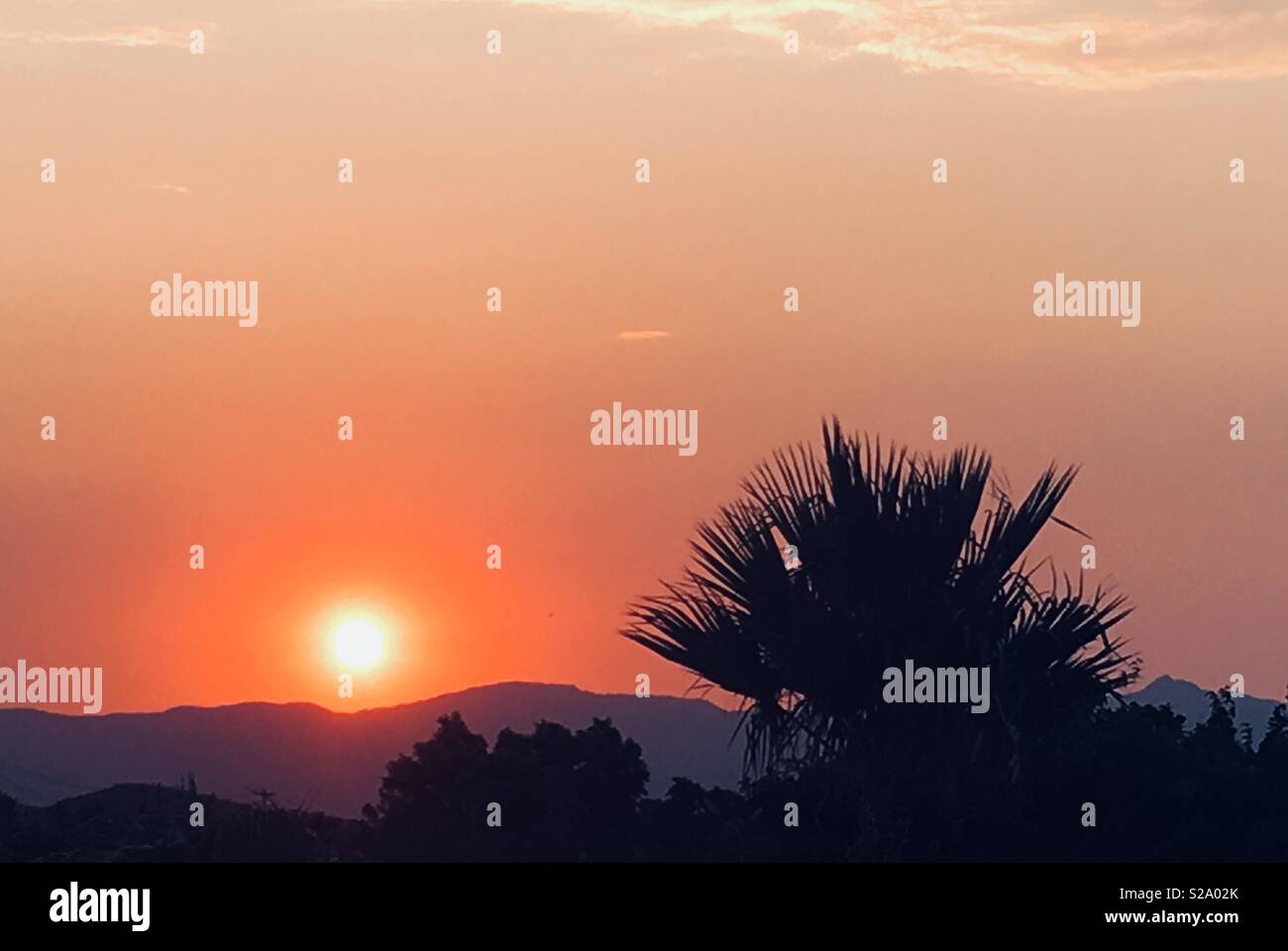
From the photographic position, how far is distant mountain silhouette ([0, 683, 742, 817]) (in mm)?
21766

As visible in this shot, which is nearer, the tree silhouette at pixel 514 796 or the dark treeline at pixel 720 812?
the dark treeline at pixel 720 812

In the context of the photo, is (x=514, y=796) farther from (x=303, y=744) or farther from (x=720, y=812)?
(x=303, y=744)

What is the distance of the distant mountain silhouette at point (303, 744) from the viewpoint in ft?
71.4

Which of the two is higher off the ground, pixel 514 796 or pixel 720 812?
pixel 514 796

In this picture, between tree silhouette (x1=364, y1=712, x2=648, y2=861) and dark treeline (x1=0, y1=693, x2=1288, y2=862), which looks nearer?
dark treeline (x1=0, y1=693, x2=1288, y2=862)

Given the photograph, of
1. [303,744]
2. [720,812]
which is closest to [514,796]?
[720,812]

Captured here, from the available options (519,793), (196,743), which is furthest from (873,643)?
(196,743)

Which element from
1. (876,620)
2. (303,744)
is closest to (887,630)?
(876,620)

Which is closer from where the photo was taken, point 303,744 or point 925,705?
point 925,705

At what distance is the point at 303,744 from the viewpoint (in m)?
28.3

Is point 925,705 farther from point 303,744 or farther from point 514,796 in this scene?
point 303,744

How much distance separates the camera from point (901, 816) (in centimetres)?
1848
